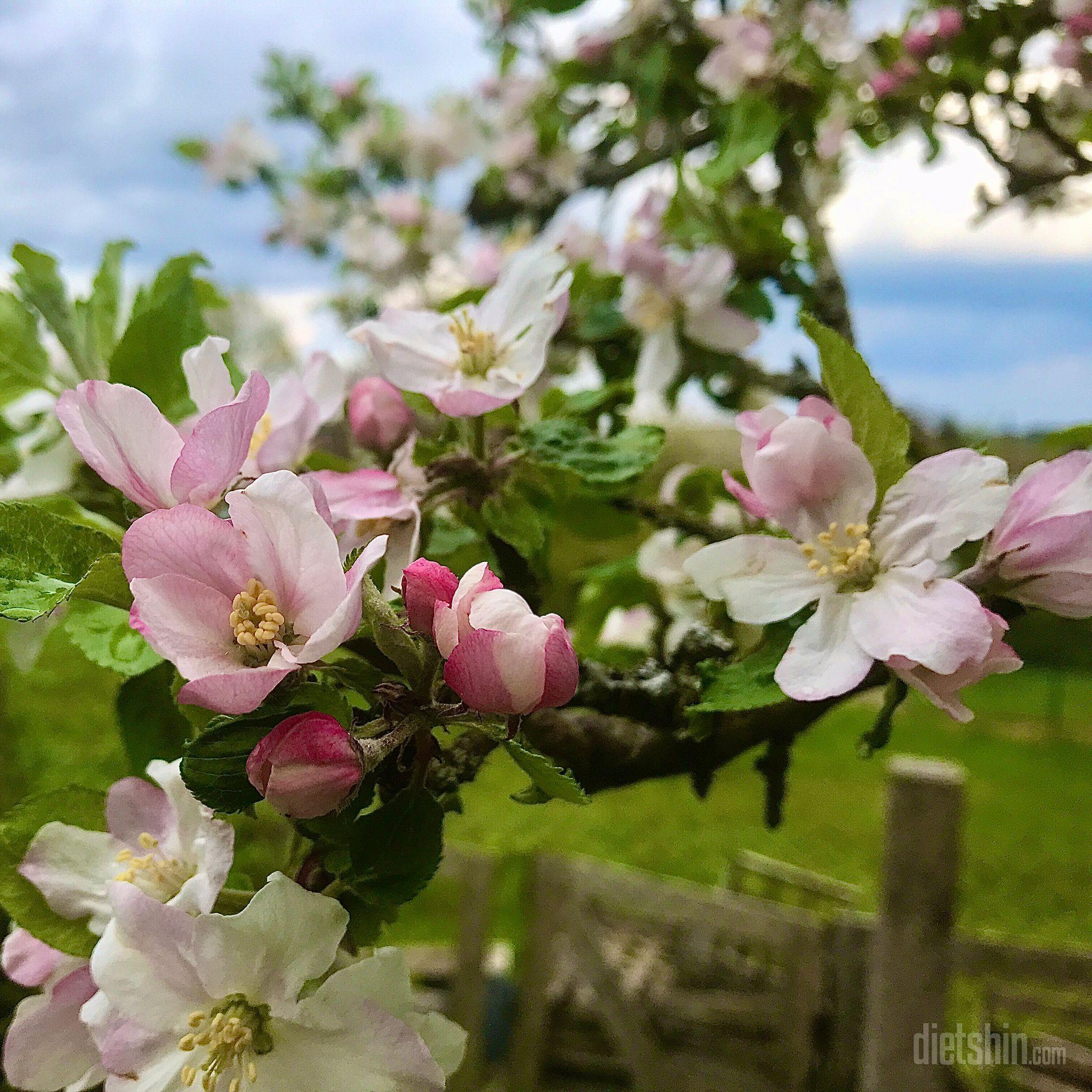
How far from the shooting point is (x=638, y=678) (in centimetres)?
40

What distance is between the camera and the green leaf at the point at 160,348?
0.39 metres

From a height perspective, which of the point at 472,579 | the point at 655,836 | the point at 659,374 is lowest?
the point at 655,836

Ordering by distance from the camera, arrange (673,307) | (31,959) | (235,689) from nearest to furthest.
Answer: (235,689)
(31,959)
(673,307)

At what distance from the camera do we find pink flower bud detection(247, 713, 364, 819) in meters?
0.22

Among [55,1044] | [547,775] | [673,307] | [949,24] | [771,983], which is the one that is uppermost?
[949,24]

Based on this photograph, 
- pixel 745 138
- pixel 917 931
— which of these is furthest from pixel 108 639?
pixel 917 931

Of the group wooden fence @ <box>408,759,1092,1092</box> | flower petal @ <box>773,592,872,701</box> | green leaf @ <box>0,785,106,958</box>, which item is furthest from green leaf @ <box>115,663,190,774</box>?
wooden fence @ <box>408,759,1092,1092</box>

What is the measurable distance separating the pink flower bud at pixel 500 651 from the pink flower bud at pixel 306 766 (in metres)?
0.03

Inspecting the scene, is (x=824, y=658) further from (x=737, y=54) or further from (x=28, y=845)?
(x=737, y=54)

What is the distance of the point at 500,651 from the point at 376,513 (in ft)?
0.38

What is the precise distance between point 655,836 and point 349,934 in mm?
2381

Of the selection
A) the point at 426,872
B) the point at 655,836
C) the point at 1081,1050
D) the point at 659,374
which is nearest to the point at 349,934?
the point at 426,872

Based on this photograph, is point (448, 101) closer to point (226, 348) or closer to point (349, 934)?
point (226, 348)

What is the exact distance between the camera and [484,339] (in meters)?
0.39
